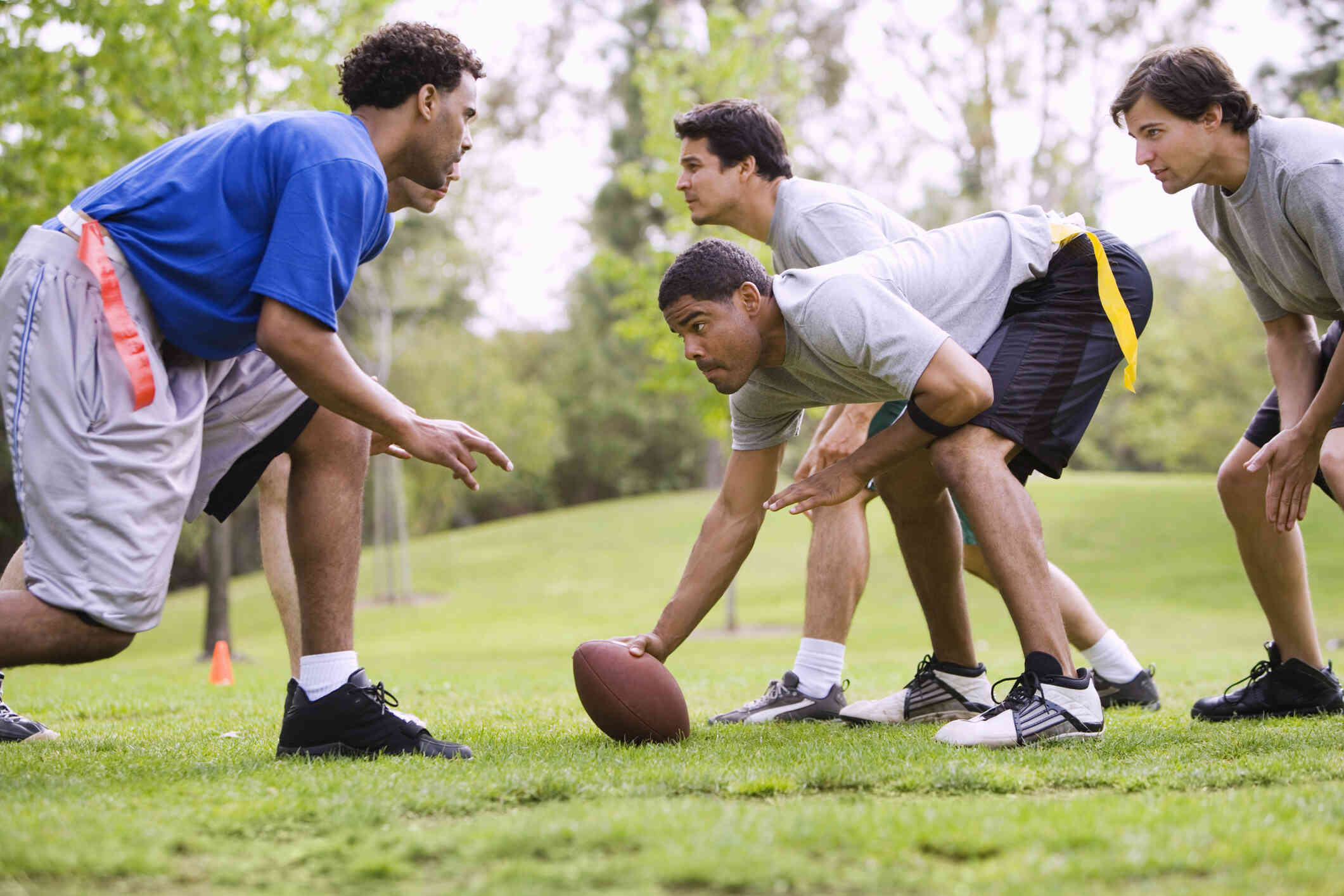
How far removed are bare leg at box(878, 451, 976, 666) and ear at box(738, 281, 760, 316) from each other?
3.19ft

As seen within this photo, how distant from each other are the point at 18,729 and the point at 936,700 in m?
3.55

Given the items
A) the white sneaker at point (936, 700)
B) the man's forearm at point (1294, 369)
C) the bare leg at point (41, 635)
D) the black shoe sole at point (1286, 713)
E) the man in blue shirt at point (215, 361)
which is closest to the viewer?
the bare leg at point (41, 635)

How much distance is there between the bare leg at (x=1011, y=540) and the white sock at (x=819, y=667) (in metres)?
1.20

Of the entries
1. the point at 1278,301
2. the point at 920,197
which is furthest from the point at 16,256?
the point at 920,197

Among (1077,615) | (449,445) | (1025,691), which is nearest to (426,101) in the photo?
(449,445)

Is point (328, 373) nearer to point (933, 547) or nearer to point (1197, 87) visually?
point (933, 547)

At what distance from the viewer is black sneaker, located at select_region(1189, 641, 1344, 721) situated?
4566 millimetres

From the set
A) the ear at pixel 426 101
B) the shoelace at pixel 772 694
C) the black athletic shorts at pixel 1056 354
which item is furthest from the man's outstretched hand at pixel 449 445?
the shoelace at pixel 772 694

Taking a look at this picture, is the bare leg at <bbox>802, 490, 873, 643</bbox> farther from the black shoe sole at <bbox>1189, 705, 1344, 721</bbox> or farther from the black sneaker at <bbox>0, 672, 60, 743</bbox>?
the black sneaker at <bbox>0, 672, 60, 743</bbox>

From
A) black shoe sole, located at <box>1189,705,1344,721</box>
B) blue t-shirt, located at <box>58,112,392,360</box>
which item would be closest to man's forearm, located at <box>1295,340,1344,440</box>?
black shoe sole, located at <box>1189,705,1344,721</box>

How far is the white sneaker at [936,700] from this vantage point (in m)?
4.77

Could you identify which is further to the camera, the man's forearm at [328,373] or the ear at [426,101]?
the ear at [426,101]

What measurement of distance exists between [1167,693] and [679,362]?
826cm

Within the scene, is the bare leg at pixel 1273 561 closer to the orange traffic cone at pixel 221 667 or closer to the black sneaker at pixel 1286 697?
the black sneaker at pixel 1286 697
